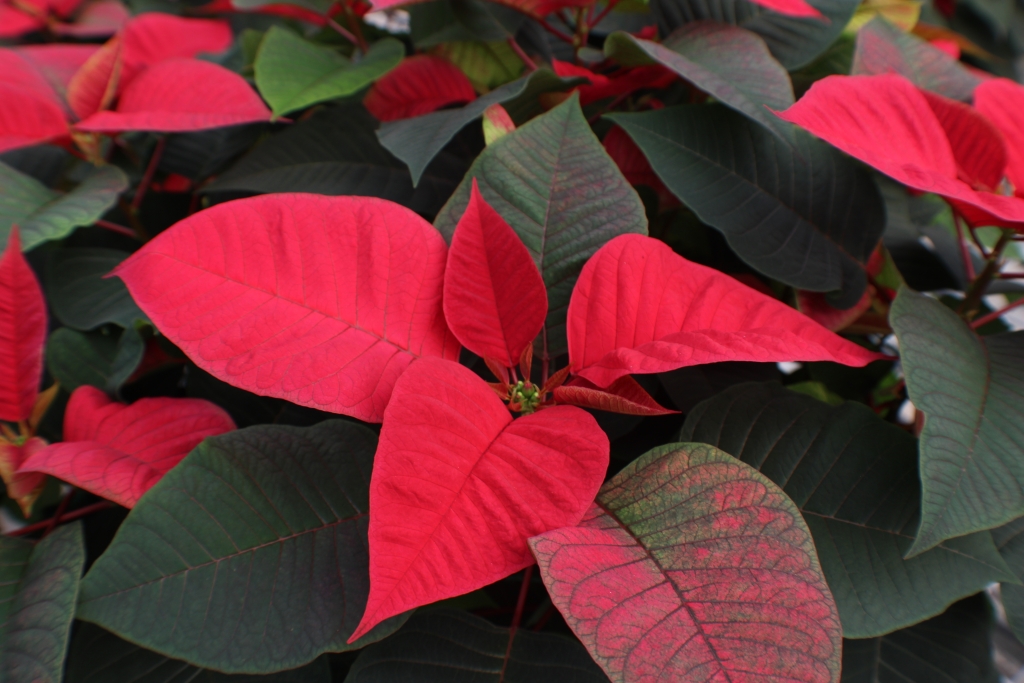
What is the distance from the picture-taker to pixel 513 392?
0.38 metres

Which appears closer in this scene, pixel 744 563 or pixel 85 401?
pixel 744 563

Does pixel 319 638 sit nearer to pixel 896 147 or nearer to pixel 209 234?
pixel 209 234

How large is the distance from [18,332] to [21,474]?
8 cm

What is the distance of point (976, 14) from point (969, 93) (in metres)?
0.68

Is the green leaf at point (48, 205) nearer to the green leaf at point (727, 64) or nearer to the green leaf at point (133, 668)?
the green leaf at point (133, 668)

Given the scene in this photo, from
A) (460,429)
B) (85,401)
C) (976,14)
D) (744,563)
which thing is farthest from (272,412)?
(976,14)

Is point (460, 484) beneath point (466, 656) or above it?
above

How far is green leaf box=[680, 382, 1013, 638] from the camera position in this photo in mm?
356

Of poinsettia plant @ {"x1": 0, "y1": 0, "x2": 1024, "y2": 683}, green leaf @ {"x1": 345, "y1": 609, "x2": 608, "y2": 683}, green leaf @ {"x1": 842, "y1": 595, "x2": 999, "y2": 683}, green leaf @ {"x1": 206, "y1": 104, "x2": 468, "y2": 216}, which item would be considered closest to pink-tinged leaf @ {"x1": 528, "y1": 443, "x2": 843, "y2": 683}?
poinsettia plant @ {"x1": 0, "y1": 0, "x2": 1024, "y2": 683}

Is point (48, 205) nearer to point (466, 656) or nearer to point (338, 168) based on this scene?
point (338, 168)

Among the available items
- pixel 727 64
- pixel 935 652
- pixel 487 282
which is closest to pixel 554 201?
pixel 487 282

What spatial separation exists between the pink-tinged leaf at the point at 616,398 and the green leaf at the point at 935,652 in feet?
0.78

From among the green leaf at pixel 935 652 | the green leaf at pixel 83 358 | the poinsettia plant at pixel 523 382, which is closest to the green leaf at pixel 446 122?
the poinsettia plant at pixel 523 382

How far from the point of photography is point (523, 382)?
39 centimetres
